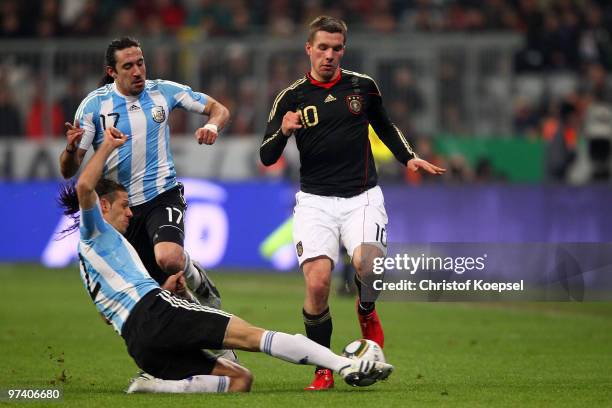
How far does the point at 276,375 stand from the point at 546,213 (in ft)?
28.0

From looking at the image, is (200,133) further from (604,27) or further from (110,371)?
(604,27)

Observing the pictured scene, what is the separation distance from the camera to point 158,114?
9.44m

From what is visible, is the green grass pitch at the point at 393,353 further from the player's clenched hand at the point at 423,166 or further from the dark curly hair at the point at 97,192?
the player's clenched hand at the point at 423,166

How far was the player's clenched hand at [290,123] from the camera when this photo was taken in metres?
8.55

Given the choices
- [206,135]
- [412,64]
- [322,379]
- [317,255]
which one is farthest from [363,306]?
[412,64]

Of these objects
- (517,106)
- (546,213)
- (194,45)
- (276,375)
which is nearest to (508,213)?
(546,213)

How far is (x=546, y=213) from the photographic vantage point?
56.4 ft

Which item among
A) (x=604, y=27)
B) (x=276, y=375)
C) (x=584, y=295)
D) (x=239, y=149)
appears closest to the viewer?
(x=276, y=375)

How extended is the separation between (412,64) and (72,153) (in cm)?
1278

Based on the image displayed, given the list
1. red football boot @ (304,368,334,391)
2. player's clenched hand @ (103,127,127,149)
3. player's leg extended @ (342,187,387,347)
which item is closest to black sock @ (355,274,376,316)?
player's leg extended @ (342,187,387,347)

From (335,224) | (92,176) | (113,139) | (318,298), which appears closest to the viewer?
(92,176)

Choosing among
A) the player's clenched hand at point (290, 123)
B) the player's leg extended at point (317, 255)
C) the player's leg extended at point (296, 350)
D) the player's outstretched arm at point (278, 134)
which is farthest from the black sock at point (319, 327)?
the player's clenched hand at point (290, 123)

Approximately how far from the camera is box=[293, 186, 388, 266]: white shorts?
8.79 meters

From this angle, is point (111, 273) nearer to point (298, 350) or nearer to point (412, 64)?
point (298, 350)
